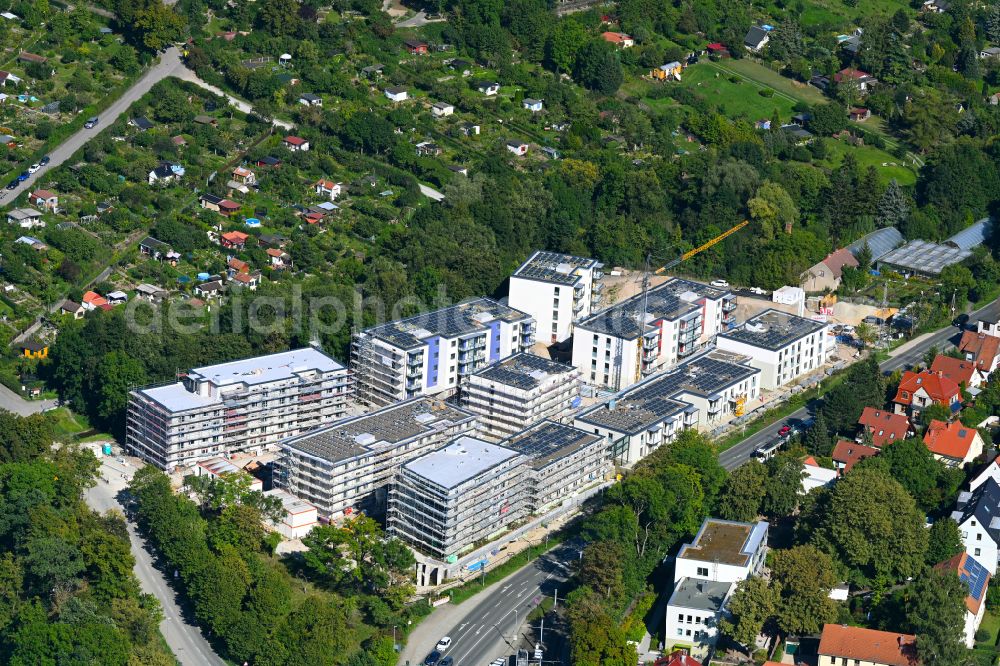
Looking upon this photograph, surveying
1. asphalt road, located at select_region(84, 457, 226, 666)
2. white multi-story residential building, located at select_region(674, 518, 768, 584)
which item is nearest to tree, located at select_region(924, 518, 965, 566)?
white multi-story residential building, located at select_region(674, 518, 768, 584)

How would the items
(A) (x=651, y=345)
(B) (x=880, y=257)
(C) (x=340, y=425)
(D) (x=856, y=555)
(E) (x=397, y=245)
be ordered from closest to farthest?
(D) (x=856, y=555), (C) (x=340, y=425), (A) (x=651, y=345), (E) (x=397, y=245), (B) (x=880, y=257)

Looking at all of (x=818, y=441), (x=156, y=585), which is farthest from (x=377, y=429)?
(x=818, y=441)

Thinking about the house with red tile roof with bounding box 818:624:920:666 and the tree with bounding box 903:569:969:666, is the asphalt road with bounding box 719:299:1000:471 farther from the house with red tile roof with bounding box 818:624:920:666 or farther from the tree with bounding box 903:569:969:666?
the house with red tile roof with bounding box 818:624:920:666

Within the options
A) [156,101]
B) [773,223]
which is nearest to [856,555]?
[773,223]

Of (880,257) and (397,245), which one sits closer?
(397,245)

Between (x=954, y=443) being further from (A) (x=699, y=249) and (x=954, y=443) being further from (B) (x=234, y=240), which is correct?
(B) (x=234, y=240)

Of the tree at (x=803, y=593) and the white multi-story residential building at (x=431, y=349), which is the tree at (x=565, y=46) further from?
the tree at (x=803, y=593)

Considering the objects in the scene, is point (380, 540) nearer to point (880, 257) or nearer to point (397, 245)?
point (397, 245)
